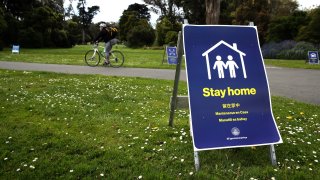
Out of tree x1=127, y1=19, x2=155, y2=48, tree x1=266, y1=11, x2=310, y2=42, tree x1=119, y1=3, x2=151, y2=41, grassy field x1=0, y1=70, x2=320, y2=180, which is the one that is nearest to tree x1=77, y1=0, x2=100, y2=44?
tree x1=119, y1=3, x2=151, y2=41

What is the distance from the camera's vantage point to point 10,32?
3941 cm

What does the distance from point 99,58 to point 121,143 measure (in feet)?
38.6

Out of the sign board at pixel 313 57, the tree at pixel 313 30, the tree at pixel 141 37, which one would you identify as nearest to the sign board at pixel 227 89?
the sign board at pixel 313 57

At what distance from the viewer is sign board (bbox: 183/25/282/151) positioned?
406cm

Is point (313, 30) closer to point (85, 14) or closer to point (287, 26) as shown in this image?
point (287, 26)

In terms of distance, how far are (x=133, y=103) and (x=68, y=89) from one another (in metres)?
2.17

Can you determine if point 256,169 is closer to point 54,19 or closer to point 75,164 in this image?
point 75,164

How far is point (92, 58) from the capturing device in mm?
16359

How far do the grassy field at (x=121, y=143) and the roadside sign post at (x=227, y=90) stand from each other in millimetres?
317

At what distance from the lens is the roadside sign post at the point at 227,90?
4.06 metres

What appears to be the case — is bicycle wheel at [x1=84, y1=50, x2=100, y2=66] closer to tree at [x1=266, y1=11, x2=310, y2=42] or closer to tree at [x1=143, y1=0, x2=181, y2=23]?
tree at [x1=266, y1=11, x2=310, y2=42]

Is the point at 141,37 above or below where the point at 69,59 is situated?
above

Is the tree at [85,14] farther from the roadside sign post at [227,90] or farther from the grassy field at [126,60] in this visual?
the roadside sign post at [227,90]

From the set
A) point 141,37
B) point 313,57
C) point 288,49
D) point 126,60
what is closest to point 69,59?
point 126,60
